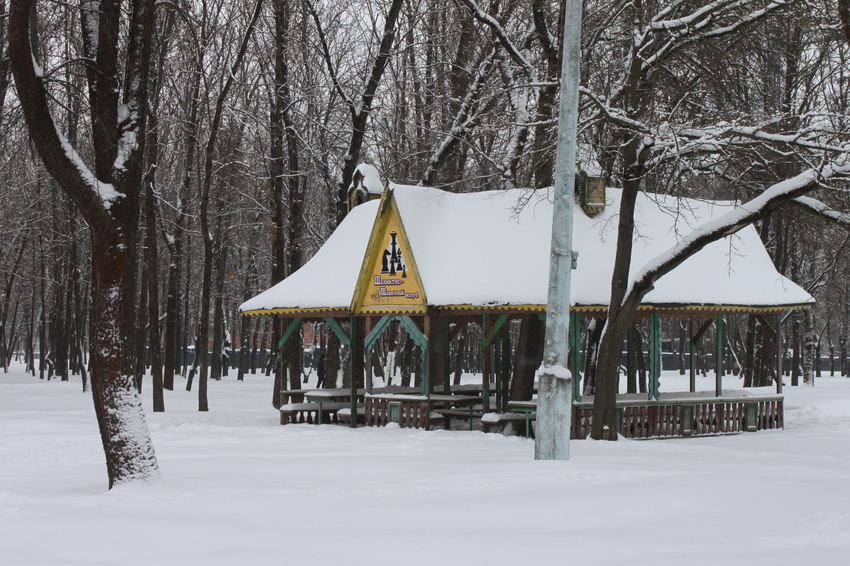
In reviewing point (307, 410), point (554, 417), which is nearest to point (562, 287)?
point (554, 417)

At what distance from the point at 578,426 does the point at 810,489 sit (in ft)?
27.2

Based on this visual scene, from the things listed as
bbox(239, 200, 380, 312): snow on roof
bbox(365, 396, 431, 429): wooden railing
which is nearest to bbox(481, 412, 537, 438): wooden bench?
bbox(365, 396, 431, 429): wooden railing

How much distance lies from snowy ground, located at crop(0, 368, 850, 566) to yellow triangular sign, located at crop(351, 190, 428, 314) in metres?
4.07

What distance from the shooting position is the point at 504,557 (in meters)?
7.18

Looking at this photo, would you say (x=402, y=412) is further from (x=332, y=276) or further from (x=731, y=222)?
(x=731, y=222)

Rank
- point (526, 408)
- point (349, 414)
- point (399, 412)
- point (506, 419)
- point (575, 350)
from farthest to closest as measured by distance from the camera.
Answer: point (349, 414) < point (399, 412) < point (526, 408) < point (506, 419) < point (575, 350)

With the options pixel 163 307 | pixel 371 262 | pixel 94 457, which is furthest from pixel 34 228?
pixel 94 457

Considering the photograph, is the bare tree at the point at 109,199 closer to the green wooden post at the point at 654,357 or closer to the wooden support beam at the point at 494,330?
the wooden support beam at the point at 494,330

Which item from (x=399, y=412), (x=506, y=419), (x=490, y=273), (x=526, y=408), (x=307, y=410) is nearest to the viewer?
(x=506, y=419)

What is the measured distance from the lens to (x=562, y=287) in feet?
38.3

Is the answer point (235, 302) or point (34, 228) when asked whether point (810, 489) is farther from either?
point (235, 302)

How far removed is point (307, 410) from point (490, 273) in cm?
577

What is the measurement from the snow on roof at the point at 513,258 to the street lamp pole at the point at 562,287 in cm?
631

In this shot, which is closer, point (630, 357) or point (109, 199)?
point (109, 199)
